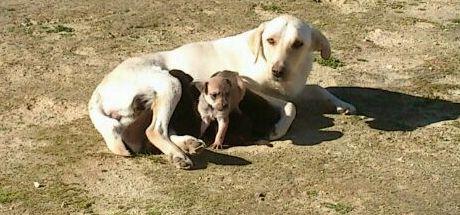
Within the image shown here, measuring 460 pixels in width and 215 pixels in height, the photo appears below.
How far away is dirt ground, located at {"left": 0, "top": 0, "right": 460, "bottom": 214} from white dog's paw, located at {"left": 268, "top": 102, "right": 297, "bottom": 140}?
0.09m

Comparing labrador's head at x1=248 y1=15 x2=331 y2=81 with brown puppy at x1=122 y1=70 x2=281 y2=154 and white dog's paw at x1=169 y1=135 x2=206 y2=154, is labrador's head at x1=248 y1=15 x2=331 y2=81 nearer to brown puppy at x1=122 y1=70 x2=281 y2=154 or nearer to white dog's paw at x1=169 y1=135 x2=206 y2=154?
brown puppy at x1=122 y1=70 x2=281 y2=154

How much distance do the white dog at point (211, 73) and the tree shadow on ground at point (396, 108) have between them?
0.32 m

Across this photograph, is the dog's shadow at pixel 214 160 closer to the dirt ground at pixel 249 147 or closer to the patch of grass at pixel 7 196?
the dirt ground at pixel 249 147

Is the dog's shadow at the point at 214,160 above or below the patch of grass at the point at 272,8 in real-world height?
above

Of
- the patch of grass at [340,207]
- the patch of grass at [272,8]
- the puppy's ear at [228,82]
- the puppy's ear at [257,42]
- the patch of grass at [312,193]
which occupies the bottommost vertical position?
the patch of grass at [272,8]

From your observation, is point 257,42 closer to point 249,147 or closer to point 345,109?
point 249,147

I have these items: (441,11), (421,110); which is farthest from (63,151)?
(441,11)

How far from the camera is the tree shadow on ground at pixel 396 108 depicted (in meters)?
7.74

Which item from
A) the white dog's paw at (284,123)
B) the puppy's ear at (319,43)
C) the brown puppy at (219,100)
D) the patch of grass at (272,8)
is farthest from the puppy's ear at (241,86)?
the patch of grass at (272,8)

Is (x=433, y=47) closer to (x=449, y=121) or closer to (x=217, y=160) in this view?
(x=449, y=121)

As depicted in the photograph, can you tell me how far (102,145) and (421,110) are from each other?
2.85m

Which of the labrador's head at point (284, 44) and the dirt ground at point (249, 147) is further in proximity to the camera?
the labrador's head at point (284, 44)

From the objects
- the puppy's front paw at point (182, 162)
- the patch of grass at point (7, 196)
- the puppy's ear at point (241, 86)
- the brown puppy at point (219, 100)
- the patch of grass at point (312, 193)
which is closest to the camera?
the patch of grass at point (7, 196)

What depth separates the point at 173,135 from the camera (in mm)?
6906
